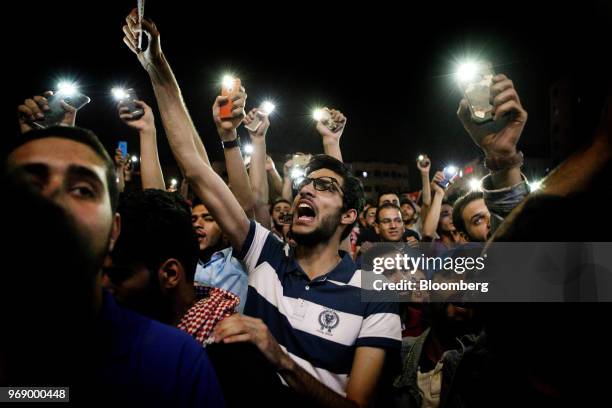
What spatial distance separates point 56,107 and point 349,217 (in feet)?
8.71

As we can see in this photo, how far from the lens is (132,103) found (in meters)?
3.23

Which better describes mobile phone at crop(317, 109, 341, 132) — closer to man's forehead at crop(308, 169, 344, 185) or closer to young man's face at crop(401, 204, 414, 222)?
man's forehead at crop(308, 169, 344, 185)

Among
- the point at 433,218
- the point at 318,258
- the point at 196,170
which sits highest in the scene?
the point at 433,218

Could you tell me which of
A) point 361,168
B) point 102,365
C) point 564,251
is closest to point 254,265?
point 102,365

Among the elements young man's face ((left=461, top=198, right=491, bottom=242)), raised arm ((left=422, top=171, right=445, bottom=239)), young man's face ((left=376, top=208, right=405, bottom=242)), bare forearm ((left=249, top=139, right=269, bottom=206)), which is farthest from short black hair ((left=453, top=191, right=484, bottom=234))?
bare forearm ((left=249, top=139, right=269, bottom=206))

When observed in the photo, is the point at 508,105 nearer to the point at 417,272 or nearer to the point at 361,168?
the point at 417,272

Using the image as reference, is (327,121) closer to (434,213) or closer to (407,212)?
(434,213)

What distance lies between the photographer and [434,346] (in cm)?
286

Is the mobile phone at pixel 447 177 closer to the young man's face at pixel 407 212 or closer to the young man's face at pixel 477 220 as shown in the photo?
the young man's face at pixel 407 212

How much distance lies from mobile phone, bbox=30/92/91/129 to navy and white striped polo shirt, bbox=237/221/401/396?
2.01 meters

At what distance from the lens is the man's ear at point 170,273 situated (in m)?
1.92

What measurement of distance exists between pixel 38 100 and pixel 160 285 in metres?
2.32

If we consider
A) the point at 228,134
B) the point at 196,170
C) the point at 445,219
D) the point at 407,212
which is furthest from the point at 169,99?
the point at 407,212

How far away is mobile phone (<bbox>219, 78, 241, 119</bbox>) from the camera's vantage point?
3.09m
